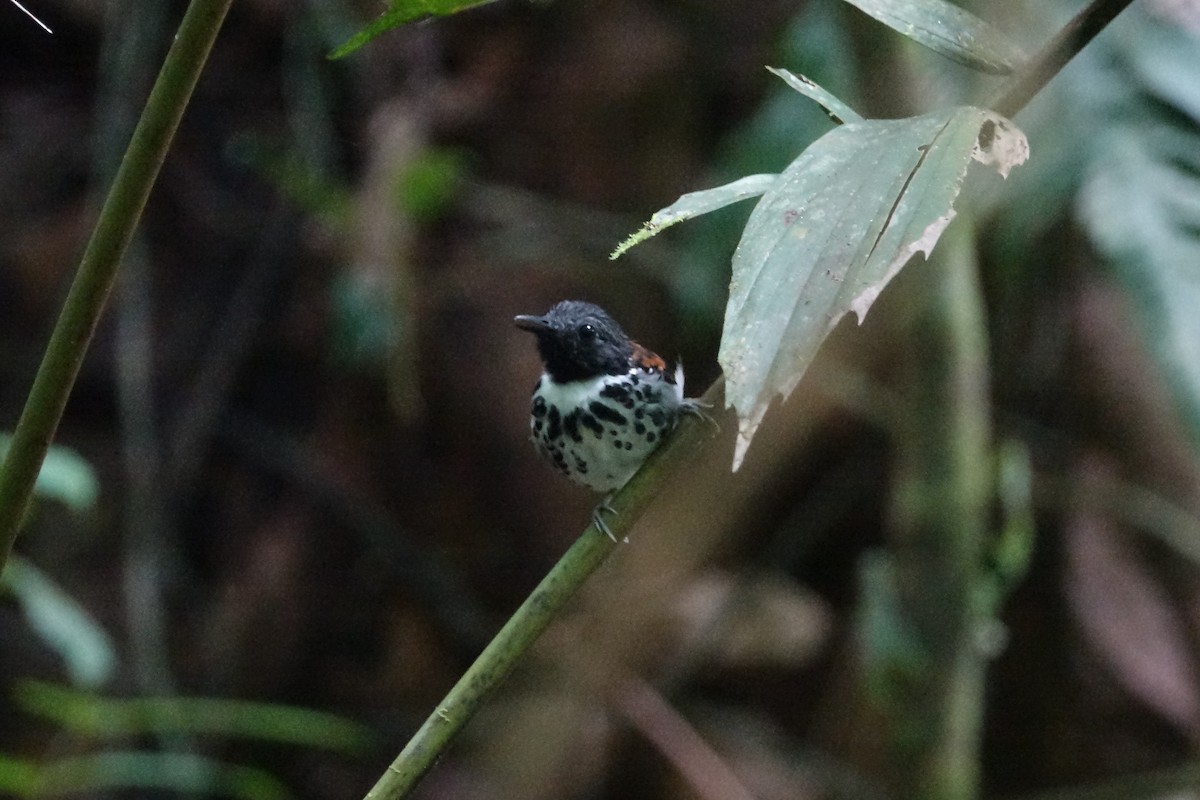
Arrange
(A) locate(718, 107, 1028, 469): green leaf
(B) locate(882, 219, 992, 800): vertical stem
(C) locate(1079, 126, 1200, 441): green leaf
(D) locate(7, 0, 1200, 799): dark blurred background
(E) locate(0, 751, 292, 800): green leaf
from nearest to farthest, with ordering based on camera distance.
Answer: (A) locate(718, 107, 1028, 469): green leaf < (C) locate(1079, 126, 1200, 441): green leaf < (B) locate(882, 219, 992, 800): vertical stem < (E) locate(0, 751, 292, 800): green leaf < (D) locate(7, 0, 1200, 799): dark blurred background

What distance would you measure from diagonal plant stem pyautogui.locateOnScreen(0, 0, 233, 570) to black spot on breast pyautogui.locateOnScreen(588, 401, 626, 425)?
3.95 ft

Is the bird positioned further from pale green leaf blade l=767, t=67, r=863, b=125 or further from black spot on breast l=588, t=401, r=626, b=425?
pale green leaf blade l=767, t=67, r=863, b=125

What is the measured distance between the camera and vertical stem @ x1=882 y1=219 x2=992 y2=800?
7.95 ft

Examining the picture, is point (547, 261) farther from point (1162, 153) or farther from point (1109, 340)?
point (1162, 153)

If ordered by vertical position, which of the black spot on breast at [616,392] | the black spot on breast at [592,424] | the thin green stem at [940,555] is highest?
the black spot on breast at [616,392]

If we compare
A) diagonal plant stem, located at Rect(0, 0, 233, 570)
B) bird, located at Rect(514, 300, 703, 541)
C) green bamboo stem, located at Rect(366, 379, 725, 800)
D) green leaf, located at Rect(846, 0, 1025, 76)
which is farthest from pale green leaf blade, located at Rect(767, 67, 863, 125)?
bird, located at Rect(514, 300, 703, 541)

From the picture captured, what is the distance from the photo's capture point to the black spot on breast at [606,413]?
1.97m

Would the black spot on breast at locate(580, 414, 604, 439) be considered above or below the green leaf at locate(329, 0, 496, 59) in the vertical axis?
below

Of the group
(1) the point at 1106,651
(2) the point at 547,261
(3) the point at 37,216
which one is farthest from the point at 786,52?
(3) the point at 37,216

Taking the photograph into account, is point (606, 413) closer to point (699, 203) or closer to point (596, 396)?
point (596, 396)

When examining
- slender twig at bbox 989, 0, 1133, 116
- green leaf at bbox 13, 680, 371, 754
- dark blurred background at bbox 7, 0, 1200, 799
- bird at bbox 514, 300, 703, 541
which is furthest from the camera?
dark blurred background at bbox 7, 0, 1200, 799

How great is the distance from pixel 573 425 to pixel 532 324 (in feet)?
0.62

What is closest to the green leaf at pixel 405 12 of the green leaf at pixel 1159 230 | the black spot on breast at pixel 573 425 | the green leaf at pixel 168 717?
the black spot on breast at pixel 573 425

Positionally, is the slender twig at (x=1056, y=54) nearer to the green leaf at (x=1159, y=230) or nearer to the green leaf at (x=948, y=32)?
the green leaf at (x=948, y=32)
